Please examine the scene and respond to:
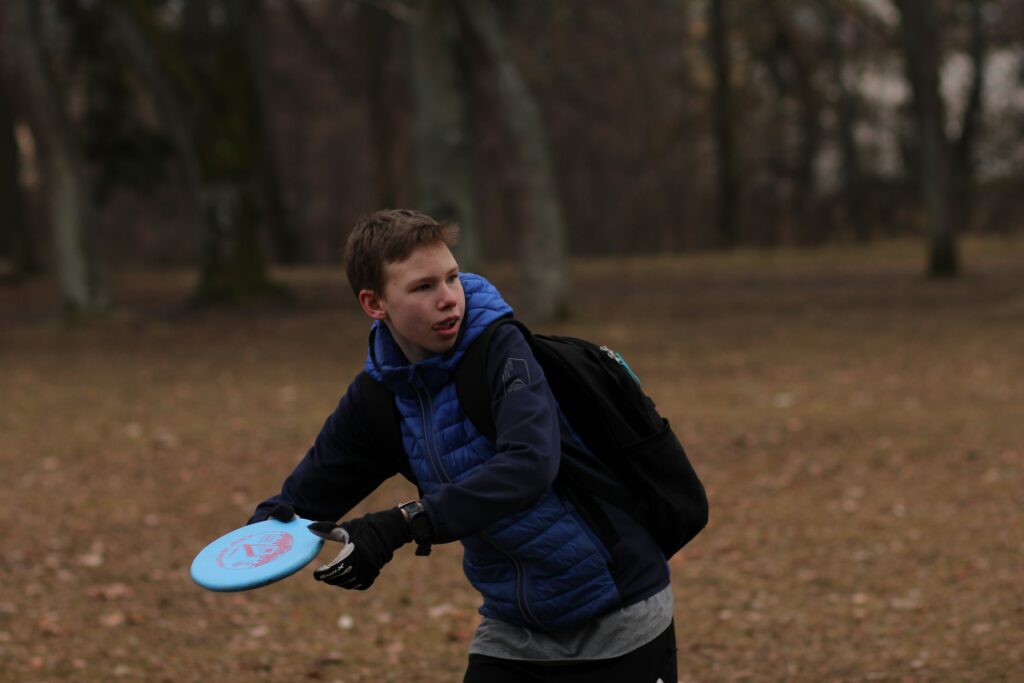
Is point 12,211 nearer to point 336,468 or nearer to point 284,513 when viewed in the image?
point 336,468

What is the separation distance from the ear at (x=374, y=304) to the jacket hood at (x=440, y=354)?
5 centimetres

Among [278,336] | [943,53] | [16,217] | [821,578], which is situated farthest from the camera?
[943,53]

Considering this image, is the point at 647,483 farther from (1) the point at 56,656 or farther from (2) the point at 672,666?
(1) the point at 56,656

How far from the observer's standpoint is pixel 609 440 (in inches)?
131

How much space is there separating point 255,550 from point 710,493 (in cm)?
695

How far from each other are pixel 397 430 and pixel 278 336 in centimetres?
1675

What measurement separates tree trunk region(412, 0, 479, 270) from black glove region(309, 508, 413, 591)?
1655 centimetres

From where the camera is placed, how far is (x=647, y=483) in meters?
3.37

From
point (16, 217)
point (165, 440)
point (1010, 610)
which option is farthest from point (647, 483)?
point (16, 217)

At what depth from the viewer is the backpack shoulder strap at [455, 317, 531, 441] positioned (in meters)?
3.20

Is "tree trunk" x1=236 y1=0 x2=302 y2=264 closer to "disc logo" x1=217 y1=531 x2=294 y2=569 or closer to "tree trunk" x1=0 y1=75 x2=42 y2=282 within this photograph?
"tree trunk" x1=0 y1=75 x2=42 y2=282

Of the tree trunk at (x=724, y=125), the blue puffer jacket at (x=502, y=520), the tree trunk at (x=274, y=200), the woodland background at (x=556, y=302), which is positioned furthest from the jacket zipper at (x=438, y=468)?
the tree trunk at (x=724, y=125)

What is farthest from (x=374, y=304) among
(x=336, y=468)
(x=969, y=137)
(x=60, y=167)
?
(x=969, y=137)

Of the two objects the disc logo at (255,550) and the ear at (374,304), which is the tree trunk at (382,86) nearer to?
the ear at (374,304)
